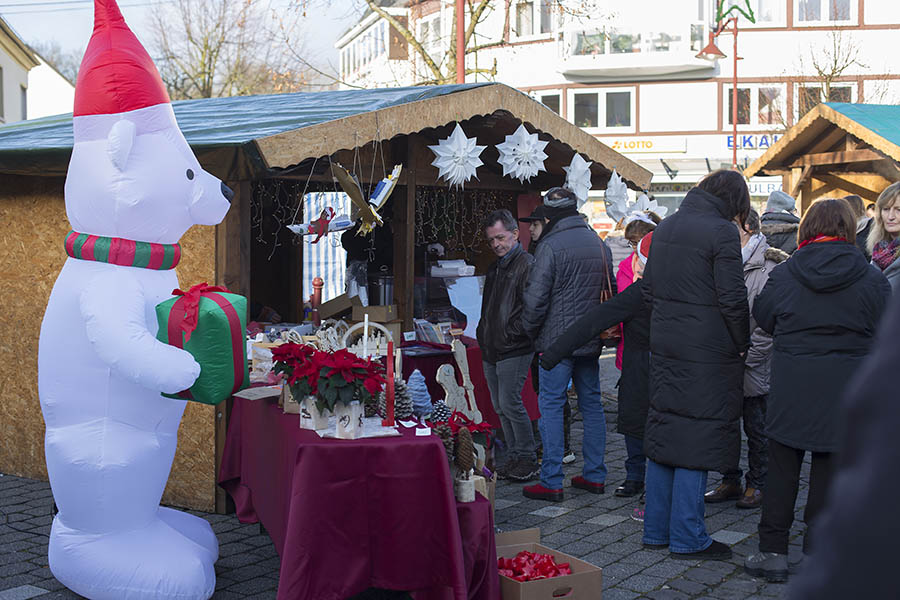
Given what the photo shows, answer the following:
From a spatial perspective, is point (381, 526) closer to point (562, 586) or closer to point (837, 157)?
point (562, 586)

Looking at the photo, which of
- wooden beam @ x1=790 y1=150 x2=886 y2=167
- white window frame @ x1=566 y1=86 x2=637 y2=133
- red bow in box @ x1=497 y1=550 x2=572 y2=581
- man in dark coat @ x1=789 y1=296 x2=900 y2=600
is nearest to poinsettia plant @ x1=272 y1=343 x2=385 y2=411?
red bow in box @ x1=497 y1=550 x2=572 y2=581

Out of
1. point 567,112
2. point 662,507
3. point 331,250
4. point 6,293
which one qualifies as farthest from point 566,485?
point 567,112

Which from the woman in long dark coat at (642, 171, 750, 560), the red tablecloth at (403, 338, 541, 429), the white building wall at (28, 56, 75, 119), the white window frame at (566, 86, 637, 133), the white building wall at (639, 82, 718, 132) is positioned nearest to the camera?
the woman in long dark coat at (642, 171, 750, 560)

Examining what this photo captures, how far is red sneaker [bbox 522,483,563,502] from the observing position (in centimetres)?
591

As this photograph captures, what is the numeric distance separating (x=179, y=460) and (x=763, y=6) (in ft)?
103

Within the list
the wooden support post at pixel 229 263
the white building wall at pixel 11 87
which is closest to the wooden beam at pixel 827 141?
the wooden support post at pixel 229 263

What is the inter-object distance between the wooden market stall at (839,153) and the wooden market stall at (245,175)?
3.19m

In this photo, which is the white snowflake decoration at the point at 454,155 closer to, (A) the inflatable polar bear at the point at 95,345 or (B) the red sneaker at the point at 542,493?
(B) the red sneaker at the point at 542,493

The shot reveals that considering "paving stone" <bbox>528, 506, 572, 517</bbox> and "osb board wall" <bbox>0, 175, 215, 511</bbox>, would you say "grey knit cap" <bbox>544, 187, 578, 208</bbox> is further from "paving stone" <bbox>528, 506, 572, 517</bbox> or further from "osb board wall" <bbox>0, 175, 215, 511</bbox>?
"osb board wall" <bbox>0, 175, 215, 511</bbox>

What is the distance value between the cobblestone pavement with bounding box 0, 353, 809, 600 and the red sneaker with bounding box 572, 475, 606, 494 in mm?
57

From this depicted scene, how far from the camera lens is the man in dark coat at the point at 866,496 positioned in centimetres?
65

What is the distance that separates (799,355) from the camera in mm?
4281

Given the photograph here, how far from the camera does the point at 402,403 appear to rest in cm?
429

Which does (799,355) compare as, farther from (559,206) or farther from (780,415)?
(559,206)
